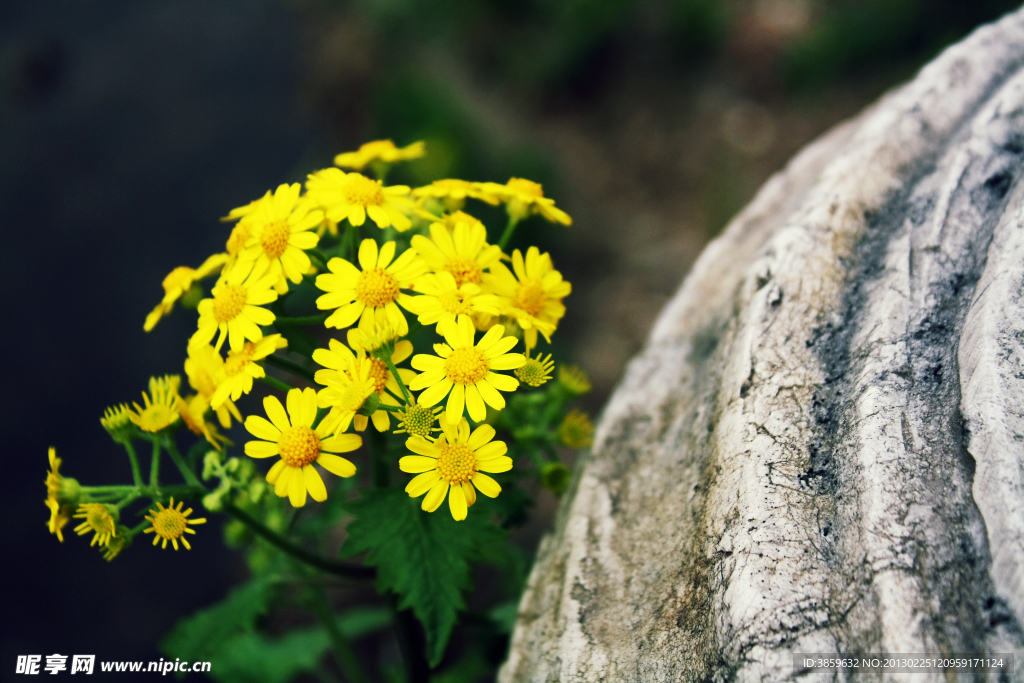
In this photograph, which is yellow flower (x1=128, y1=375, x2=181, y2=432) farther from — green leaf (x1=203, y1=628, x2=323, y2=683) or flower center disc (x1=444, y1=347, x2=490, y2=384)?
green leaf (x1=203, y1=628, x2=323, y2=683)

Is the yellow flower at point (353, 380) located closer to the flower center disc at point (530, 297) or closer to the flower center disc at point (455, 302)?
the flower center disc at point (455, 302)

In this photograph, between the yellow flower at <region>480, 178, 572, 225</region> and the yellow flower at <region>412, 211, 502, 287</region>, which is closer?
the yellow flower at <region>412, 211, 502, 287</region>

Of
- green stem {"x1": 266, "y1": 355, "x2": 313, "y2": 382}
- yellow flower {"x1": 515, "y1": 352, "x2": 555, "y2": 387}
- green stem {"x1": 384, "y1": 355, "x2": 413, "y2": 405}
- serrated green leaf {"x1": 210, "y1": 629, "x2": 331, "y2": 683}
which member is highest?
green stem {"x1": 266, "y1": 355, "x2": 313, "y2": 382}

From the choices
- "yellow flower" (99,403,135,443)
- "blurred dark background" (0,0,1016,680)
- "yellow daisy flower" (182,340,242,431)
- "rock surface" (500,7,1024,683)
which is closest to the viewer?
"rock surface" (500,7,1024,683)

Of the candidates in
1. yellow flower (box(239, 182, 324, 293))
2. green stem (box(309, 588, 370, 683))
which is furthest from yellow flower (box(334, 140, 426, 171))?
green stem (box(309, 588, 370, 683))

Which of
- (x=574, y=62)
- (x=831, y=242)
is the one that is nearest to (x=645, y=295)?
(x=574, y=62)

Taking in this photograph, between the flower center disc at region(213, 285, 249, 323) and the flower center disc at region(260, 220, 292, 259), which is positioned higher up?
the flower center disc at region(260, 220, 292, 259)

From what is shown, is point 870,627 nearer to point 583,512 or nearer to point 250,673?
point 583,512

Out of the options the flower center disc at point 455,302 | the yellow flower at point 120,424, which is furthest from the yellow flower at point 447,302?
the yellow flower at point 120,424
